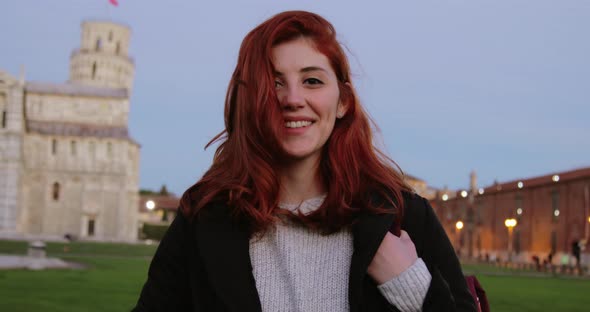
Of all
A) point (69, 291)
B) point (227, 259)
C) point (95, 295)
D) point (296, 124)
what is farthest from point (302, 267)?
point (69, 291)

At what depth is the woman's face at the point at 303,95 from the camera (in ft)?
9.41

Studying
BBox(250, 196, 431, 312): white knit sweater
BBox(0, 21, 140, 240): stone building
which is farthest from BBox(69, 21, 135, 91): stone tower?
BBox(250, 196, 431, 312): white knit sweater

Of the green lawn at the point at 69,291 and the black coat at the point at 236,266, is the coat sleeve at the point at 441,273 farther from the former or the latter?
the green lawn at the point at 69,291

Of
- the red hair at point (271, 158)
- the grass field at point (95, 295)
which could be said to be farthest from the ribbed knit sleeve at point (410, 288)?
the grass field at point (95, 295)

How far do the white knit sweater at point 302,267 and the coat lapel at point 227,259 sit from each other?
110mm

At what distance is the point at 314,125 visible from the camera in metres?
2.90

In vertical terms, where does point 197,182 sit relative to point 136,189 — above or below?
below

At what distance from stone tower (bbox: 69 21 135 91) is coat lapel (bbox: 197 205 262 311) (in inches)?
4258

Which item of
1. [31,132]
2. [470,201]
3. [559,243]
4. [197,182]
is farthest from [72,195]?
[197,182]

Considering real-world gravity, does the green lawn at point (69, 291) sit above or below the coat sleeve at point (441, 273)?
below

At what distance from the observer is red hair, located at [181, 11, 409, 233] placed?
2762 millimetres

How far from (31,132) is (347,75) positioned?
276ft

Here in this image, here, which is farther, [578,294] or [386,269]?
[578,294]

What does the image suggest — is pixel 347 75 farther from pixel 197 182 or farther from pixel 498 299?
pixel 498 299
